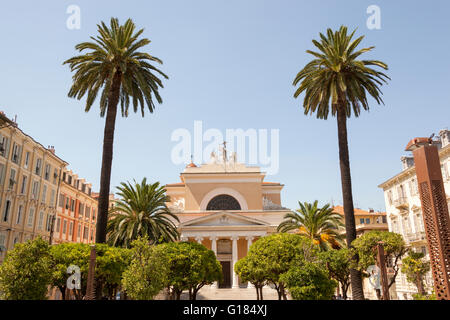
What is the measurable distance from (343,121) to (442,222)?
16.8 m

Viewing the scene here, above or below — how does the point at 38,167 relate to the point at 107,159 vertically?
above

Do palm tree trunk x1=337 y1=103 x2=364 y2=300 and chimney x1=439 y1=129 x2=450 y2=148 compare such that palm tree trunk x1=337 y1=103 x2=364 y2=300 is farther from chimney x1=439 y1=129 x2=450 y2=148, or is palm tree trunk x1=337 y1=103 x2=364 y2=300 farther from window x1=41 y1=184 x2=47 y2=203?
window x1=41 y1=184 x2=47 y2=203

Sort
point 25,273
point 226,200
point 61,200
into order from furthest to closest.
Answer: point 226,200 → point 61,200 → point 25,273

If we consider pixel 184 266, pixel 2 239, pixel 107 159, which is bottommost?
pixel 184 266

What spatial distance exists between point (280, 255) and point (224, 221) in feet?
61.2

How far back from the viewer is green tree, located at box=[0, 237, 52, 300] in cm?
1677

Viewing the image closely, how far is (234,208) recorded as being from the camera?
169 feet

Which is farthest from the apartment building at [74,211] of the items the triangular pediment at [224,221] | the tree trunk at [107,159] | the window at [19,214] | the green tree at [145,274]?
the green tree at [145,274]

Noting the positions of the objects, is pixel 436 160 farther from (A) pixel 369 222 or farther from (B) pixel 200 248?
(A) pixel 369 222

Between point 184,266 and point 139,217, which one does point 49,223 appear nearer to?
point 139,217

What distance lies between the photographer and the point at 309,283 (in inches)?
858

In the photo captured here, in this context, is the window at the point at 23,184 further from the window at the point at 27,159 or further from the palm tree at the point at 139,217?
the palm tree at the point at 139,217

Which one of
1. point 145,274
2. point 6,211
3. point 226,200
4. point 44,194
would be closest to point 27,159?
point 44,194
